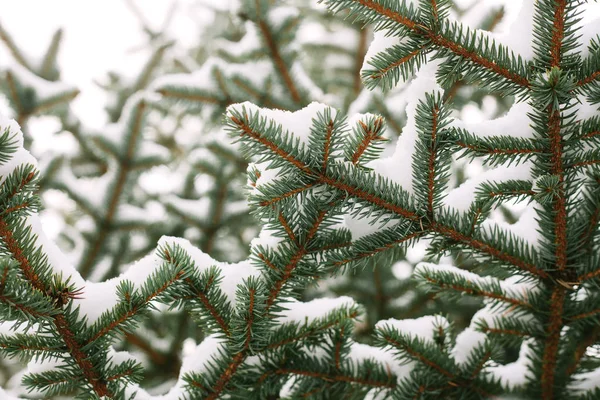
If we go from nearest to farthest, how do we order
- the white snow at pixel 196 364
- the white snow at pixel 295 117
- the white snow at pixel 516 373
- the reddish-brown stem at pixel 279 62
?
1. the white snow at pixel 295 117
2. the white snow at pixel 196 364
3. the white snow at pixel 516 373
4. the reddish-brown stem at pixel 279 62

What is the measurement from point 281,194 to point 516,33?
0.68 meters

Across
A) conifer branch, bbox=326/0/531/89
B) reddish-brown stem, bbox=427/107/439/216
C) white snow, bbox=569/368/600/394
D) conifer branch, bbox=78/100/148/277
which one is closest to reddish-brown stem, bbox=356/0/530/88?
conifer branch, bbox=326/0/531/89

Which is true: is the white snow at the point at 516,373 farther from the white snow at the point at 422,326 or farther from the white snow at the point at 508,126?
the white snow at the point at 508,126

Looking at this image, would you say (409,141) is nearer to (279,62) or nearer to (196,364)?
(196,364)

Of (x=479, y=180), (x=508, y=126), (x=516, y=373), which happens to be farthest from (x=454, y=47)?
(x=516, y=373)

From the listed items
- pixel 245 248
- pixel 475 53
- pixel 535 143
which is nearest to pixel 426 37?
pixel 475 53

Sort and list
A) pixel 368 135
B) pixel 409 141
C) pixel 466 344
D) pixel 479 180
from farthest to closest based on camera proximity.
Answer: pixel 466 344 → pixel 479 180 → pixel 409 141 → pixel 368 135

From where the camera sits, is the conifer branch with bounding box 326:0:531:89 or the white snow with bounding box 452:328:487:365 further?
the white snow with bounding box 452:328:487:365

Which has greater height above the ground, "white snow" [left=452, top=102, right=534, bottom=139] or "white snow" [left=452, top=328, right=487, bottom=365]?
"white snow" [left=452, top=102, right=534, bottom=139]

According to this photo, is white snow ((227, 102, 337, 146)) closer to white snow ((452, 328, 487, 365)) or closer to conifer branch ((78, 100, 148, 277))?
white snow ((452, 328, 487, 365))

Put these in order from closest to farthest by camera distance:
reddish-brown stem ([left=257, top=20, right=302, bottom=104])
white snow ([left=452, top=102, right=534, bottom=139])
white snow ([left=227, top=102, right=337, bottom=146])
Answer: white snow ([left=227, top=102, right=337, bottom=146]) → white snow ([left=452, top=102, right=534, bottom=139]) → reddish-brown stem ([left=257, top=20, right=302, bottom=104])

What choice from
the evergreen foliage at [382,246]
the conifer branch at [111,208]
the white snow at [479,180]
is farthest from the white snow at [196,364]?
the conifer branch at [111,208]

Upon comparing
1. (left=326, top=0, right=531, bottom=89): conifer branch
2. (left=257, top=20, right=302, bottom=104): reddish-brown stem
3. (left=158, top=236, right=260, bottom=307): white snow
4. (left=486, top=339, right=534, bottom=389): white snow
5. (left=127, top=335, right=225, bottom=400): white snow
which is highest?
(left=257, top=20, right=302, bottom=104): reddish-brown stem

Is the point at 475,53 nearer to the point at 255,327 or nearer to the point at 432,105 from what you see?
the point at 432,105
